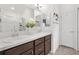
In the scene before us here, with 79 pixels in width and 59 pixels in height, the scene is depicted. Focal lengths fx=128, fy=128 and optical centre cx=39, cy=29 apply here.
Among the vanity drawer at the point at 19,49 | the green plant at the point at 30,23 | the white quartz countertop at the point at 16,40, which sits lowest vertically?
the vanity drawer at the point at 19,49

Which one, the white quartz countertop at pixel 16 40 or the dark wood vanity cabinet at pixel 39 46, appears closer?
the white quartz countertop at pixel 16 40

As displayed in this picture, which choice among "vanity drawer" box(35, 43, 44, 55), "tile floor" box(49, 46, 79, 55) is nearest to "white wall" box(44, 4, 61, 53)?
"tile floor" box(49, 46, 79, 55)

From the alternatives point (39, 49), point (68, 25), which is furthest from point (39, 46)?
point (68, 25)

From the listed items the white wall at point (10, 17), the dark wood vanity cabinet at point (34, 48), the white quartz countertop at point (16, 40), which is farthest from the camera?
the white wall at point (10, 17)

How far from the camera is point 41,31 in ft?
6.94

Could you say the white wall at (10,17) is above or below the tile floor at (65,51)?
above

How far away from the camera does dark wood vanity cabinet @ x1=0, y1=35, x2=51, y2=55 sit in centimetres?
178

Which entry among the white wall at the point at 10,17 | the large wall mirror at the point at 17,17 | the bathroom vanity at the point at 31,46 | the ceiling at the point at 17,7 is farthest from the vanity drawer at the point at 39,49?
the ceiling at the point at 17,7

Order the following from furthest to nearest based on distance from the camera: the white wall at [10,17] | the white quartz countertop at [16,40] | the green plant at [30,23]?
the green plant at [30,23] → the white wall at [10,17] → the white quartz countertop at [16,40]

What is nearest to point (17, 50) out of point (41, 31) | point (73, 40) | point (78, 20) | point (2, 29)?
point (2, 29)

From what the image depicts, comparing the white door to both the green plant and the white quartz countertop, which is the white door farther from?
the green plant

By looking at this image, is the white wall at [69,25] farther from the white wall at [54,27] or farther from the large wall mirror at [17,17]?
the large wall mirror at [17,17]

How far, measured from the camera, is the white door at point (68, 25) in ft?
6.72
